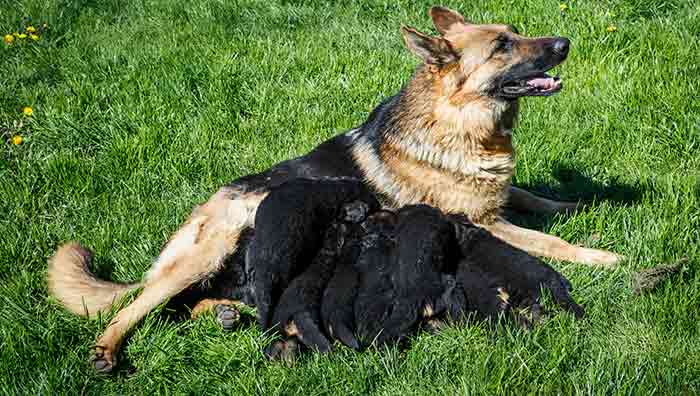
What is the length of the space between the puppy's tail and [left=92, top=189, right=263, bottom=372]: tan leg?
174mm

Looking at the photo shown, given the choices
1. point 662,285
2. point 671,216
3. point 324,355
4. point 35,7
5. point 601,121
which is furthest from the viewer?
point 35,7

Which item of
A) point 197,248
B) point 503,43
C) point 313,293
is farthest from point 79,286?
point 503,43

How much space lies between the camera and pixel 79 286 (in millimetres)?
4004

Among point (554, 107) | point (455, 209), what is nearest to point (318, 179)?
point (455, 209)

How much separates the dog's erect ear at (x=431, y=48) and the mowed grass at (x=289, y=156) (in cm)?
Answer: 132

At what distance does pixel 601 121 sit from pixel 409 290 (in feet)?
9.67

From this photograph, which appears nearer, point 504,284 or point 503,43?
point 504,284

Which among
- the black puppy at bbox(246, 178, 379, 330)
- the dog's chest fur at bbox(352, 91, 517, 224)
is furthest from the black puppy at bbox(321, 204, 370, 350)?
the dog's chest fur at bbox(352, 91, 517, 224)

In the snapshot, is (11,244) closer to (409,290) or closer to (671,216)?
(409,290)

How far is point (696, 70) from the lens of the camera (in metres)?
6.00

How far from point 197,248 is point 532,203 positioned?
2.36 meters

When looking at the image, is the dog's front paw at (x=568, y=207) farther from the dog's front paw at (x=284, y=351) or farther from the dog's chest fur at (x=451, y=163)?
the dog's front paw at (x=284, y=351)

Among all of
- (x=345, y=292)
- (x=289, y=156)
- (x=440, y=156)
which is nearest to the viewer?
(x=345, y=292)

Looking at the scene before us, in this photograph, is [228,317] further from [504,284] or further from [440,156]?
[440,156]
